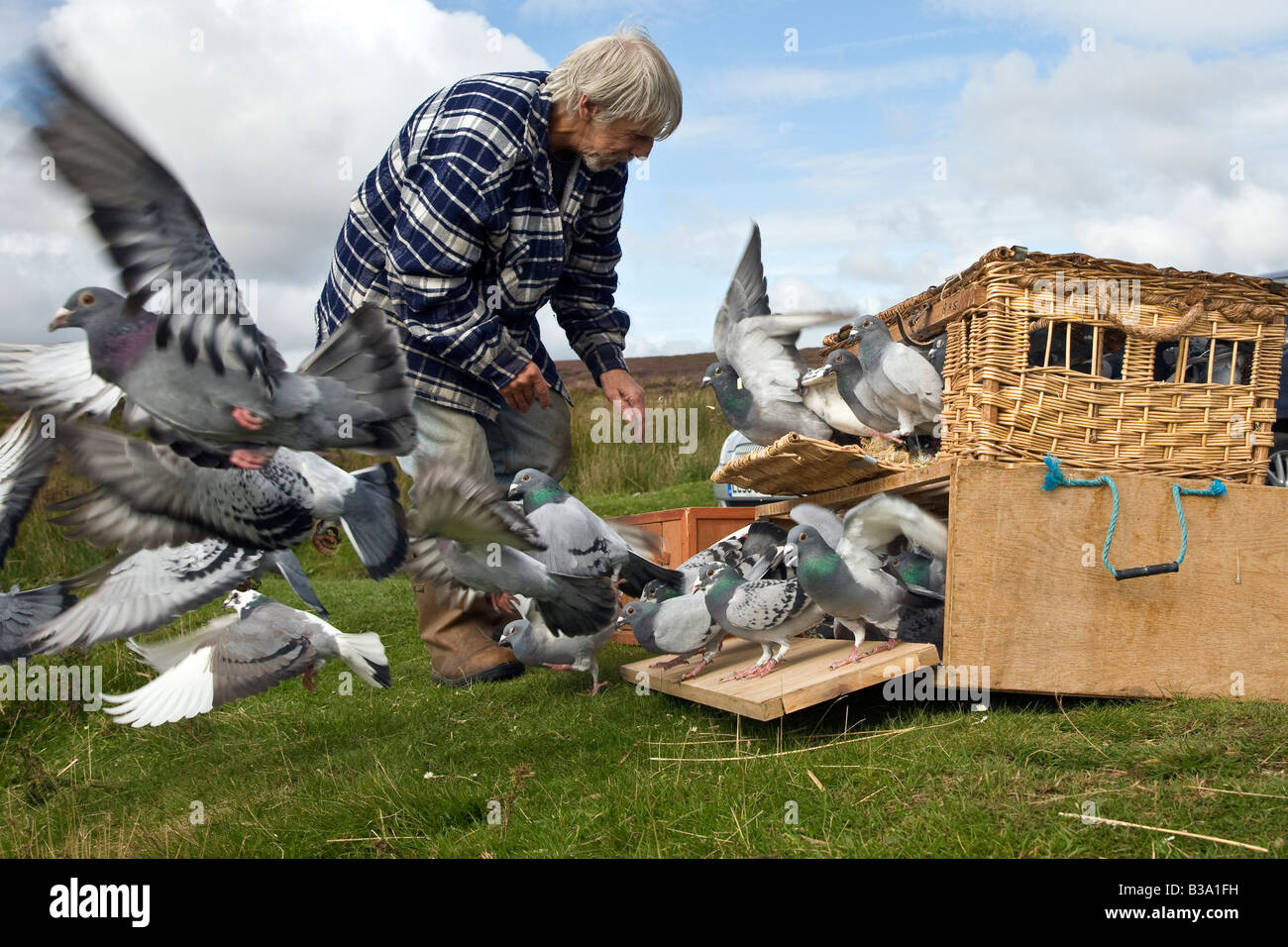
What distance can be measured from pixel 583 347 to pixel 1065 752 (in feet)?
7.19

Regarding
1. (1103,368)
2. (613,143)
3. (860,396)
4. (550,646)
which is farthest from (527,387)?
(1103,368)

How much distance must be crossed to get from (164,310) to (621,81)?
5.05 feet

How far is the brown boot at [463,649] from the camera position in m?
4.41

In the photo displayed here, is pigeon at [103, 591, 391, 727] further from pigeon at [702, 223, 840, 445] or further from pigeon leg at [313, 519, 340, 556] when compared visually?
pigeon at [702, 223, 840, 445]

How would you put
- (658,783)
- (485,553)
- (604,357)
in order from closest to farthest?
(485,553)
(658,783)
(604,357)

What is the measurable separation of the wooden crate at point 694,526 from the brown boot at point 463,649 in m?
1.00

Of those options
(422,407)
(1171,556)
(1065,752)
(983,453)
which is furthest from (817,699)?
(422,407)

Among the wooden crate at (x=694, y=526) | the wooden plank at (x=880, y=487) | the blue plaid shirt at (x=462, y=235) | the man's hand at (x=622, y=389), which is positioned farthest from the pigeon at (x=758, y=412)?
the blue plaid shirt at (x=462, y=235)

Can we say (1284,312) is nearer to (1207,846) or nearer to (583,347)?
(1207,846)

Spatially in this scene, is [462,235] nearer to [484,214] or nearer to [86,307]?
[484,214]

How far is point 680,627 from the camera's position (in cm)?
384

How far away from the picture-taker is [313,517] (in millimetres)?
2361

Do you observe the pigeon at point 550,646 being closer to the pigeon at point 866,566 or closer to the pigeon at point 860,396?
the pigeon at point 866,566

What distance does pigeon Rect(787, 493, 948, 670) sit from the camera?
134 inches
